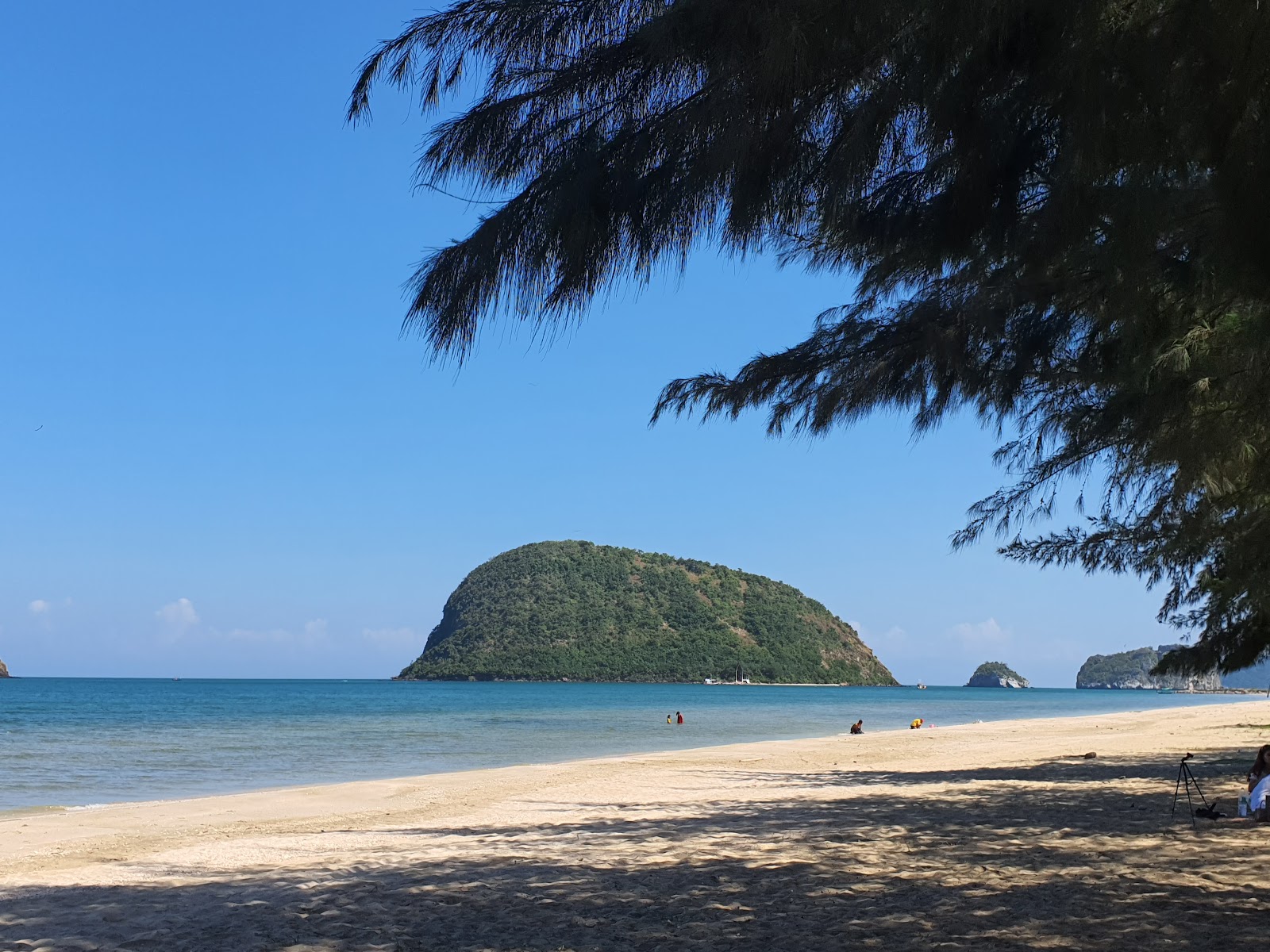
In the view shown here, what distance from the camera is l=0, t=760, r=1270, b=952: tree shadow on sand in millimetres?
4977

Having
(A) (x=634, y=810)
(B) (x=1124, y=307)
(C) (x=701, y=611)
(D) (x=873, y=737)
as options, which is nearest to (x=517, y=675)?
(C) (x=701, y=611)

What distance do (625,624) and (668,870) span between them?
11889 cm

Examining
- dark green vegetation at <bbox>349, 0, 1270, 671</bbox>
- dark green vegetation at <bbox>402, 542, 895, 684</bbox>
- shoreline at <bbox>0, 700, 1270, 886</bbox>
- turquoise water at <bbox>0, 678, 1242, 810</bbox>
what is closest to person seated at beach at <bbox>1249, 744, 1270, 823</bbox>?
dark green vegetation at <bbox>349, 0, 1270, 671</bbox>

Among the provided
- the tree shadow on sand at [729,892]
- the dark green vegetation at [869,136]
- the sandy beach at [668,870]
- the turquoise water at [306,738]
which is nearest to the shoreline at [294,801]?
the sandy beach at [668,870]

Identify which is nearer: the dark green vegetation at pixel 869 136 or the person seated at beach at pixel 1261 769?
the dark green vegetation at pixel 869 136

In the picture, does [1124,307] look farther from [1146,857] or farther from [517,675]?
[517,675]

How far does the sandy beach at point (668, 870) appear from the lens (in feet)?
16.7

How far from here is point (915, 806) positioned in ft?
32.6

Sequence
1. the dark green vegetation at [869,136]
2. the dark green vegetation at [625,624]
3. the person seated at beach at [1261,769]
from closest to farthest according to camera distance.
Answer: the dark green vegetation at [869,136] → the person seated at beach at [1261,769] → the dark green vegetation at [625,624]

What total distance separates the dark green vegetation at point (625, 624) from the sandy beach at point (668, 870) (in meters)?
106

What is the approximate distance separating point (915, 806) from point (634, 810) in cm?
263

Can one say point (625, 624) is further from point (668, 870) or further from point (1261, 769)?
point (668, 870)

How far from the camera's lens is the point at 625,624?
125 m

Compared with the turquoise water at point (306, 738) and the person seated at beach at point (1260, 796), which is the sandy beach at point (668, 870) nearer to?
the person seated at beach at point (1260, 796)
